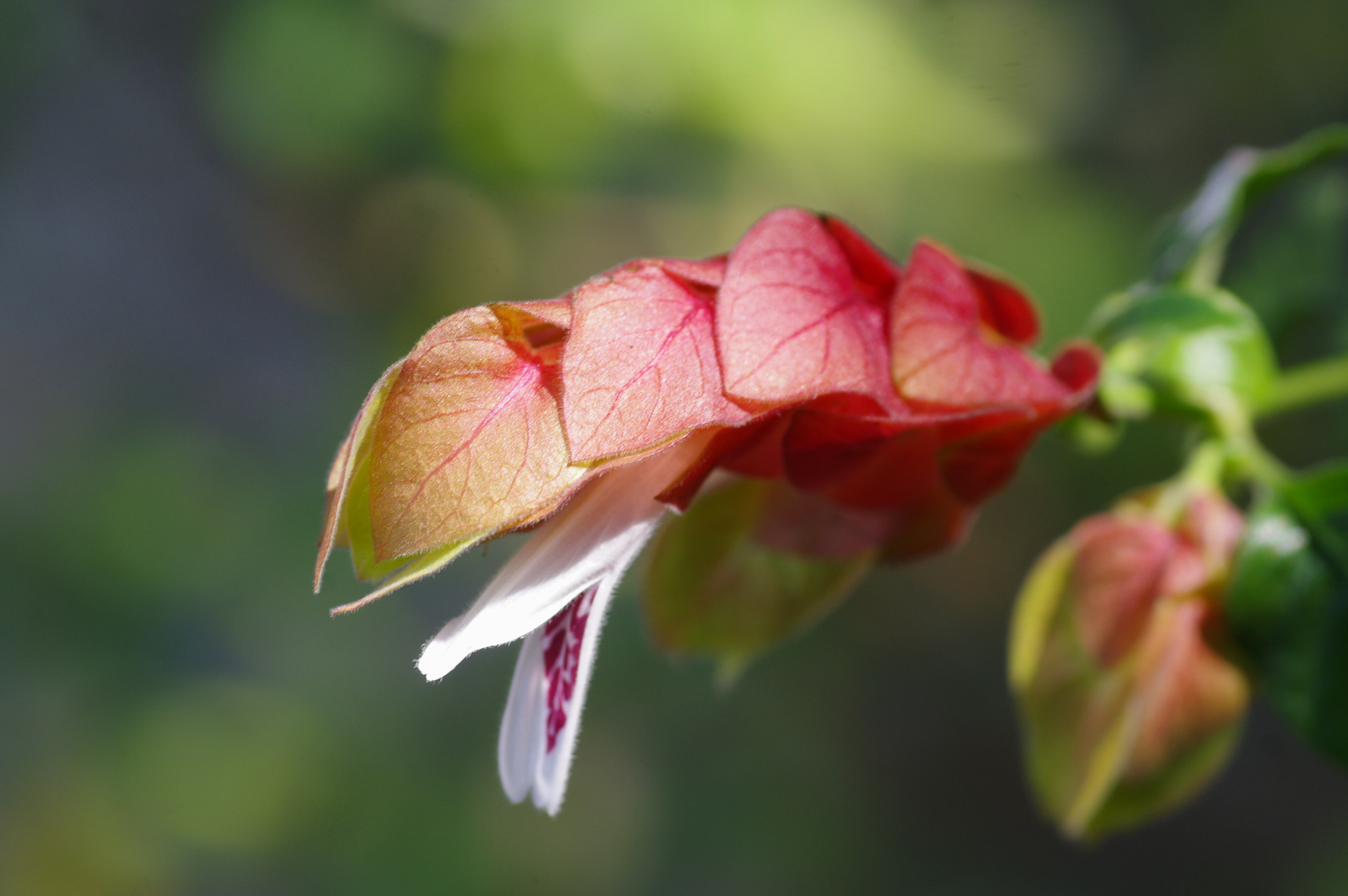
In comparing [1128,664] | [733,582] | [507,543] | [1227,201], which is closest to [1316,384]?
[1227,201]

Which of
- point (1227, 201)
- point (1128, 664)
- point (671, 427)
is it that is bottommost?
point (1128, 664)

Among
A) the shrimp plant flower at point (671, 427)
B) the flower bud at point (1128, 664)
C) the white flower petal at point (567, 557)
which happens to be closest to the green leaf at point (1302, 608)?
the flower bud at point (1128, 664)

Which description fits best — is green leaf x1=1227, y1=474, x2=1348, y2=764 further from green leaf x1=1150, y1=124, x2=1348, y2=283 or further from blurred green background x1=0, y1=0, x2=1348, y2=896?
blurred green background x1=0, y1=0, x2=1348, y2=896

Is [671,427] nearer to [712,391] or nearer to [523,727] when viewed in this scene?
[712,391]

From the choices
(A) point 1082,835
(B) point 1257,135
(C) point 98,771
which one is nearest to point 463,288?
(C) point 98,771

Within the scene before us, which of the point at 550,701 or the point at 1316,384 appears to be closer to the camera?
the point at 550,701

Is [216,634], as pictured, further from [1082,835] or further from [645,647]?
[1082,835]

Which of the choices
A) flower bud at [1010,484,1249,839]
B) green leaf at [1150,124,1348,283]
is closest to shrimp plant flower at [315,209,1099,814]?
flower bud at [1010,484,1249,839]
